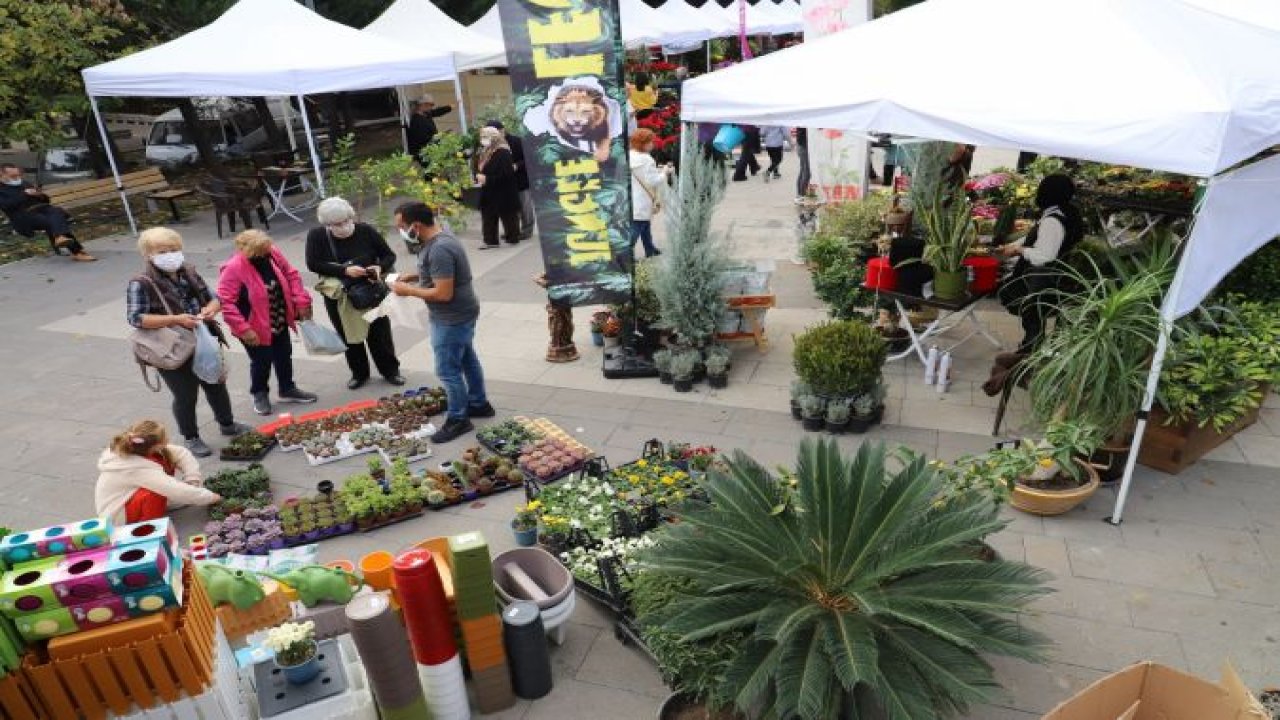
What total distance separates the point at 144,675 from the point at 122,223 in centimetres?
1339

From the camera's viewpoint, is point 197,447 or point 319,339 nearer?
point 197,447

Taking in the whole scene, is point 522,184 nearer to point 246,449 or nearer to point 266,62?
point 266,62

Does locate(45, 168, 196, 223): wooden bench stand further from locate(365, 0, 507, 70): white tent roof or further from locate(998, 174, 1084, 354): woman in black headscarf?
locate(998, 174, 1084, 354): woman in black headscarf

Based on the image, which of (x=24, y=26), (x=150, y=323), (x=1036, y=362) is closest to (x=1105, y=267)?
(x=1036, y=362)

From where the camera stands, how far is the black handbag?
21.3 feet

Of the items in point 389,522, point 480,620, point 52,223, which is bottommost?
point 389,522

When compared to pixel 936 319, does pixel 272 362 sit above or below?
above

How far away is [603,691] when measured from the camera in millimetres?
3773

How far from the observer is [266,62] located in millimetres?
10500

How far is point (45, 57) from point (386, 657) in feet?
44.2

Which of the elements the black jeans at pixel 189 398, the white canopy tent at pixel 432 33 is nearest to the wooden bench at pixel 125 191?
the white canopy tent at pixel 432 33

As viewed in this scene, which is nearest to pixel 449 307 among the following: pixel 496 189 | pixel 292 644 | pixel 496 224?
pixel 292 644

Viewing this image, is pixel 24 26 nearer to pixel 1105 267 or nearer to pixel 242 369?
pixel 242 369

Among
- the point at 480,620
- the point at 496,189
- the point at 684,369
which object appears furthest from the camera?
the point at 496,189
